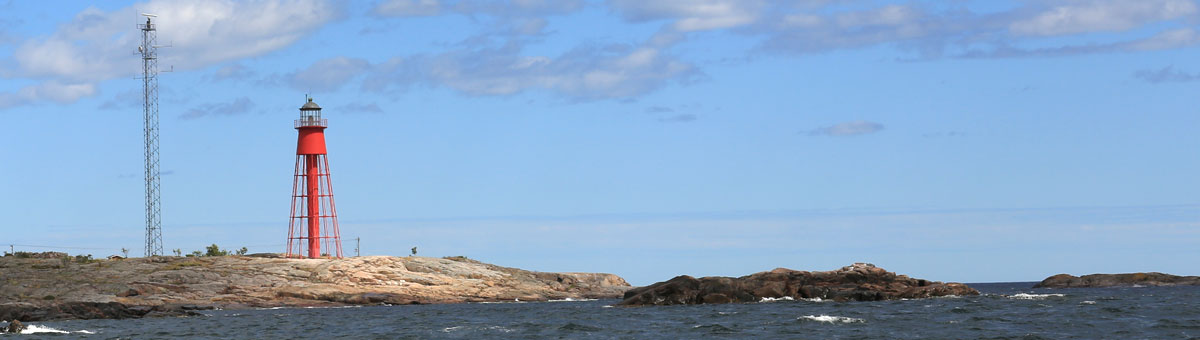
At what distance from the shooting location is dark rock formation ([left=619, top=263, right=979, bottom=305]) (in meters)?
86.3

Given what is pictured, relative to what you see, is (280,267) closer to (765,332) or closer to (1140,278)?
(765,332)

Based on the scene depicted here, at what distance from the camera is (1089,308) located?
70.3 m

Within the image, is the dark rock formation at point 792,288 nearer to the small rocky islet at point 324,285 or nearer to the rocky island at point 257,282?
the small rocky islet at point 324,285

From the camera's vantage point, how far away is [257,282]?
315 ft

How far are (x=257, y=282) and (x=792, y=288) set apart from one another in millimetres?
39107

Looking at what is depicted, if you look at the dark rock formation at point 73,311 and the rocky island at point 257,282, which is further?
the rocky island at point 257,282

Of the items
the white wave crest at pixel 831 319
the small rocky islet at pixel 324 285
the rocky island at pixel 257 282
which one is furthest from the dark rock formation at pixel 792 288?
the white wave crest at pixel 831 319

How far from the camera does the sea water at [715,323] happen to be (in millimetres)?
54250

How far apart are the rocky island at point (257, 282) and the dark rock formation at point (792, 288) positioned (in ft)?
63.7

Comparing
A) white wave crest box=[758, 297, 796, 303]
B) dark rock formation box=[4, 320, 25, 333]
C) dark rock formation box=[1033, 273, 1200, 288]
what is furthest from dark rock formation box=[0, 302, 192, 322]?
dark rock formation box=[1033, 273, 1200, 288]

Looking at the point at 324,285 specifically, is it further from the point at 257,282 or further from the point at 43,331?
the point at 43,331

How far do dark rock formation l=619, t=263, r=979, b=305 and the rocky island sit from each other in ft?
63.7

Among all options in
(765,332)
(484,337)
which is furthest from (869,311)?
(484,337)

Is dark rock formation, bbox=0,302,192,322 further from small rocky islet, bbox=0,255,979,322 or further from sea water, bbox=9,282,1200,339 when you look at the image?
sea water, bbox=9,282,1200,339
